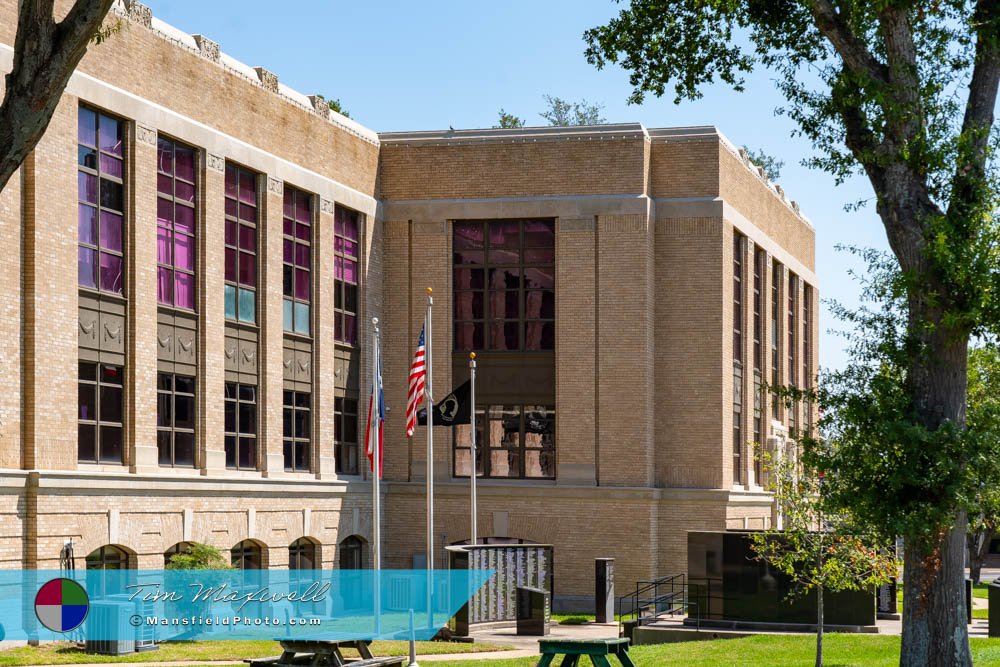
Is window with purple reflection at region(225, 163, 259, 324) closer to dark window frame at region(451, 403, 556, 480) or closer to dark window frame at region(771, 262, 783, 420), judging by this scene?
dark window frame at region(451, 403, 556, 480)

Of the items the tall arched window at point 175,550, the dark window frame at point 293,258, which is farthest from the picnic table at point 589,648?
the dark window frame at point 293,258

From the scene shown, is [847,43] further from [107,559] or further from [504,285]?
[504,285]

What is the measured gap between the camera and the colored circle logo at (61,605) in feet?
98.8

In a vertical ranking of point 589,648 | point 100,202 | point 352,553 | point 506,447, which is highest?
point 100,202

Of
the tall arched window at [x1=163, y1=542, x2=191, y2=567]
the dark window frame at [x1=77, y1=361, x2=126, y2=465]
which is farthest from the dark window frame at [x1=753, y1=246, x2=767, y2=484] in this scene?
the dark window frame at [x1=77, y1=361, x2=126, y2=465]

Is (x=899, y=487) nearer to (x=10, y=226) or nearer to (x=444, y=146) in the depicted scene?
(x=10, y=226)

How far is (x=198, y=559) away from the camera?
113 ft

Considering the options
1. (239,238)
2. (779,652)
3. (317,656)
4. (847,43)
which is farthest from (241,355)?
(847,43)

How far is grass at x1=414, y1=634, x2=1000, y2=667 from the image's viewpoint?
27.2m

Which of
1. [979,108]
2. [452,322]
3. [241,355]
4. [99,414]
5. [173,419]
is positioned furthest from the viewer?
[452,322]

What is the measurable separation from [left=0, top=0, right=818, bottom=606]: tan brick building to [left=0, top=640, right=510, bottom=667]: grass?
18.6ft

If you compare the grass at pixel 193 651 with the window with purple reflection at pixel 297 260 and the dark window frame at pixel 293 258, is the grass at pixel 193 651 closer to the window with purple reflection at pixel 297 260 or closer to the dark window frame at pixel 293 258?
the dark window frame at pixel 293 258

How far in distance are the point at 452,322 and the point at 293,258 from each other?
656 centimetres

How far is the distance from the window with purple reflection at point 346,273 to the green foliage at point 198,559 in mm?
10420
